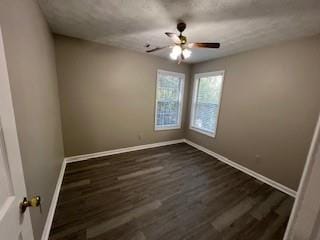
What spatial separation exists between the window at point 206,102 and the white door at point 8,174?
3494 millimetres

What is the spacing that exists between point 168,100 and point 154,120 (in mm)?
729

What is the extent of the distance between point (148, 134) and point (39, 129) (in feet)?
8.62

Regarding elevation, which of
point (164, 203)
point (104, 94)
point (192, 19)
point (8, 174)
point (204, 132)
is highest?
point (192, 19)

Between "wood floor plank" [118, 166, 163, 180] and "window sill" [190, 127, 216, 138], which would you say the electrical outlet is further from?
"wood floor plank" [118, 166, 163, 180]

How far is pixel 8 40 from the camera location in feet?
3.00

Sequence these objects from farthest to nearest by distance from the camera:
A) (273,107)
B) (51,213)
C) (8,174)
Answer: (273,107) < (51,213) < (8,174)

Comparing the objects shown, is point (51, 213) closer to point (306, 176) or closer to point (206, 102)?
point (306, 176)

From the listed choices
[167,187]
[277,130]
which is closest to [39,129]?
[167,187]

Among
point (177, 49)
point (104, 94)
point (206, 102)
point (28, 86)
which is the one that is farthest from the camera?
point (206, 102)

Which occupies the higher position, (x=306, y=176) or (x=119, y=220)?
(x=306, y=176)

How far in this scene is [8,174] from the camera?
0.60 metres

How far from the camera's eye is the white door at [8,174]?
0.55 metres

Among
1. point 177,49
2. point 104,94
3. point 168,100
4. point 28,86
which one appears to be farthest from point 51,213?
point 168,100

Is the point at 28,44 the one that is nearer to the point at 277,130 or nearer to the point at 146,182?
the point at 146,182
